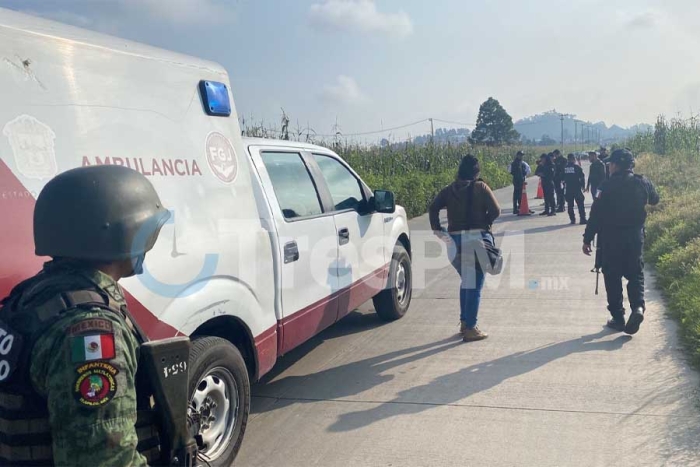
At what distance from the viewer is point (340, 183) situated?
5.91 m

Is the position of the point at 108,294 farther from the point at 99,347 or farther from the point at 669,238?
the point at 669,238

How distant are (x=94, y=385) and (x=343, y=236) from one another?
3.91m

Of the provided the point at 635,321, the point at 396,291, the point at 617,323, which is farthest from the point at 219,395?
the point at 617,323

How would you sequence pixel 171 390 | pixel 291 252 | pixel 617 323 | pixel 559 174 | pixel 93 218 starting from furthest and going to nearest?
1. pixel 559 174
2. pixel 617 323
3. pixel 291 252
4. pixel 171 390
5. pixel 93 218

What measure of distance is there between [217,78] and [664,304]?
19.1ft

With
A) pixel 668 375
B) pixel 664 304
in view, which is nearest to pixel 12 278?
pixel 668 375

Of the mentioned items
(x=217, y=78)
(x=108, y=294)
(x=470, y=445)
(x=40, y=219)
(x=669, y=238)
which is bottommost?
(x=470, y=445)

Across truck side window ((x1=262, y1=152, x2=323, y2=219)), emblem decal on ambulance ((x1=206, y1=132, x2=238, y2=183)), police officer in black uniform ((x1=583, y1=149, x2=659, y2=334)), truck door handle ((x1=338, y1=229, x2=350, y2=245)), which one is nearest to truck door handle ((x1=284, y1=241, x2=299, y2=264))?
truck side window ((x1=262, y1=152, x2=323, y2=219))

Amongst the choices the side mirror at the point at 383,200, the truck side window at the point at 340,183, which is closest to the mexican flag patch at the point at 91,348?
the truck side window at the point at 340,183

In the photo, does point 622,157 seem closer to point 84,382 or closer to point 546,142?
point 84,382

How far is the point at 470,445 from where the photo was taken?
13.1ft

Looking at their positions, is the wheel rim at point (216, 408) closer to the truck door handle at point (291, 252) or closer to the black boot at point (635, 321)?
the truck door handle at point (291, 252)

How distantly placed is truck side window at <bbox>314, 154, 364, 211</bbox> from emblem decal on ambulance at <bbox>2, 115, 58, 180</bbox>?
10.1 ft

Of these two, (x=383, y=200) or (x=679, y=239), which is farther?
(x=679, y=239)
